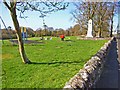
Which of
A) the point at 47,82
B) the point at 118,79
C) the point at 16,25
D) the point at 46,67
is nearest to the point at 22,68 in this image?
the point at 46,67

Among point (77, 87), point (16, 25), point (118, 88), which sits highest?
point (16, 25)

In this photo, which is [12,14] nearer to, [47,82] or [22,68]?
[22,68]

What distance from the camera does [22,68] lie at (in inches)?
286

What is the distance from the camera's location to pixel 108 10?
1586 inches

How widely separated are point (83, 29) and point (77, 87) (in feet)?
130

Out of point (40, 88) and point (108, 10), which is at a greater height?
point (108, 10)

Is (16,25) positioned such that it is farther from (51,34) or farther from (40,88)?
(51,34)

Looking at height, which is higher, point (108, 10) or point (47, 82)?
point (108, 10)

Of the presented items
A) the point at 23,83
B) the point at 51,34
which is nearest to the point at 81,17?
the point at 51,34

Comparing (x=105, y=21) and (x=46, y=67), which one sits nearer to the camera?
(x=46, y=67)

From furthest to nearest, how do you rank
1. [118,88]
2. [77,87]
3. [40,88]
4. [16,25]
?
[16,25], [118,88], [40,88], [77,87]

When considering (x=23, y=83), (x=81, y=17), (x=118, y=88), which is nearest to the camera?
(x=23, y=83)

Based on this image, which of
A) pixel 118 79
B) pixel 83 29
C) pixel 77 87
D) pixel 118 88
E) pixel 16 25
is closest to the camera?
pixel 77 87

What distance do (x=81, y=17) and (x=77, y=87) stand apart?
36766mm
